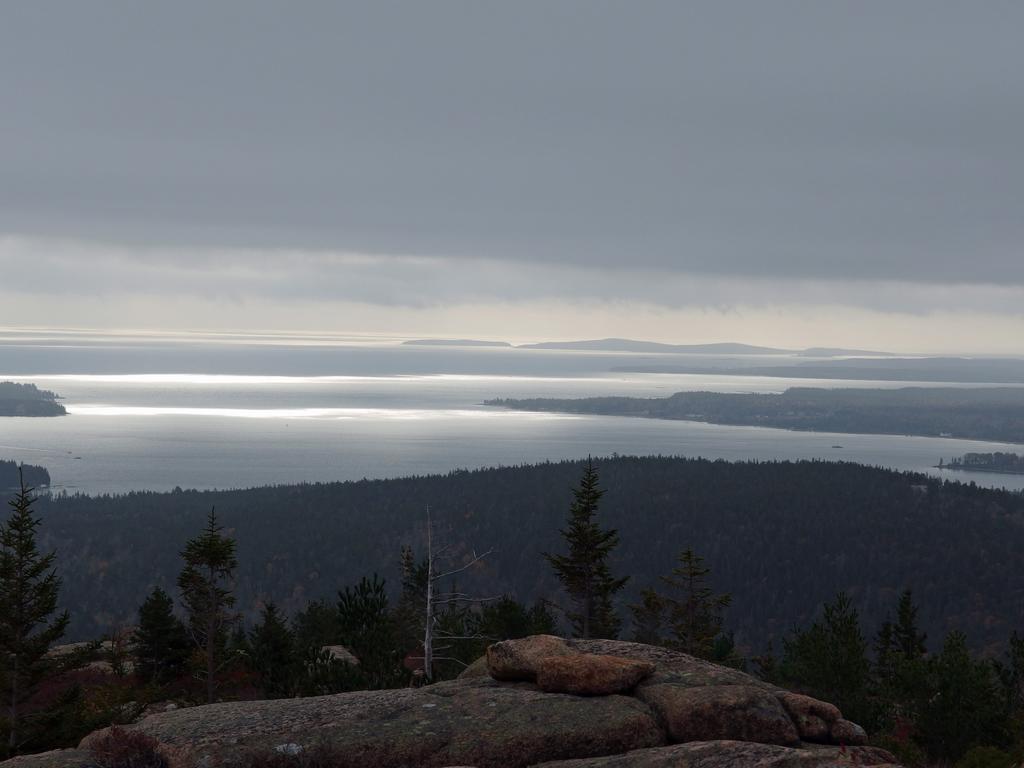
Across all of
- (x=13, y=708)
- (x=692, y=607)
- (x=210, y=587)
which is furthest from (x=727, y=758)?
(x=692, y=607)

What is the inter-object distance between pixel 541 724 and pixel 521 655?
8.44 feet

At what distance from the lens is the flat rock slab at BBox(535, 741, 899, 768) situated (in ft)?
42.1

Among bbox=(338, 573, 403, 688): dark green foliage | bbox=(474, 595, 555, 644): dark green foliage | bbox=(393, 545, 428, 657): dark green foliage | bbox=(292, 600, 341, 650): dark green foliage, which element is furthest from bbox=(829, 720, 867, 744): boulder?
bbox=(292, 600, 341, 650): dark green foliage

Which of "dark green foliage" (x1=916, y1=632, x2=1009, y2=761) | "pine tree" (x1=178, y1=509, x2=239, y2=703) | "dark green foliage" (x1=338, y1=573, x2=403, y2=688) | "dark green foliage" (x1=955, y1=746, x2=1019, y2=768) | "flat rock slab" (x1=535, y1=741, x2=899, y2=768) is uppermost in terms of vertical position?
"flat rock slab" (x1=535, y1=741, x2=899, y2=768)

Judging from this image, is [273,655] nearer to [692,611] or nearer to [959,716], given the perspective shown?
[959,716]

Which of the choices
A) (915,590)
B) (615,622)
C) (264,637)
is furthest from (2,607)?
(915,590)

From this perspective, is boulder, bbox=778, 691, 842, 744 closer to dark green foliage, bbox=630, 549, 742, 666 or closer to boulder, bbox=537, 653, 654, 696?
boulder, bbox=537, 653, 654, 696

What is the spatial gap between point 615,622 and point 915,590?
480 ft

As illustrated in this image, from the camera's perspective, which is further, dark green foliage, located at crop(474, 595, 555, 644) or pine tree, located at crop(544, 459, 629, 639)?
dark green foliage, located at crop(474, 595, 555, 644)

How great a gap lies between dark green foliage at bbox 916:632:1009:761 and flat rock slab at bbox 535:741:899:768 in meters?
25.1

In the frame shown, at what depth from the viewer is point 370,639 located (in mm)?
40812

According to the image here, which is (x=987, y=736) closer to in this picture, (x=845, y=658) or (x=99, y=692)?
(x=845, y=658)

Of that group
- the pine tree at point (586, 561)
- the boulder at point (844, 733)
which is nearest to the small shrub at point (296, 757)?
the boulder at point (844, 733)

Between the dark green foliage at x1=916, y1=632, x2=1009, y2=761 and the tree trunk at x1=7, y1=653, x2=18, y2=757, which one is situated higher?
the tree trunk at x1=7, y1=653, x2=18, y2=757
